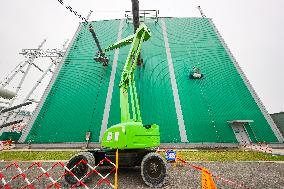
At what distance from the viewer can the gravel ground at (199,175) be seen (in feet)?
20.6

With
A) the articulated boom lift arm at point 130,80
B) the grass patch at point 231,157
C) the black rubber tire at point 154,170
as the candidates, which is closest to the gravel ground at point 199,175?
the black rubber tire at point 154,170

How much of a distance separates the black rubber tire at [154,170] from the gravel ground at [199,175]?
0.24m

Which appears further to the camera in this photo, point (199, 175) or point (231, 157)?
point (231, 157)

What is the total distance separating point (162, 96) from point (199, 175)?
32.9 feet

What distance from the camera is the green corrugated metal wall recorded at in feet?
51.5

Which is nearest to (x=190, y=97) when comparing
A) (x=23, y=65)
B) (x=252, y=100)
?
(x=252, y=100)

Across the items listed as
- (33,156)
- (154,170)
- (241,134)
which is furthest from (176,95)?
(154,170)

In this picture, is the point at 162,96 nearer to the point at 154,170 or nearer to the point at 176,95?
the point at 176,95

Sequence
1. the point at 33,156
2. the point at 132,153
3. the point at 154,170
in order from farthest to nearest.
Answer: the point at 33,156
the point at 132,153
the point at 154,170

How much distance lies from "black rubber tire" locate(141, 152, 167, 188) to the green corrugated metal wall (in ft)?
29.2

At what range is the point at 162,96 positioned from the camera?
672 inches

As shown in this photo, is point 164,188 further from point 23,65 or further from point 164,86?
point 23,65

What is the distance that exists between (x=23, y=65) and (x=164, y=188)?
78.2 feet

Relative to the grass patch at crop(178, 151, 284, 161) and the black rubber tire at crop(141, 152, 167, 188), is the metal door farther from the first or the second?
the black rubber tire at crop(141, 152, 167, 188)
